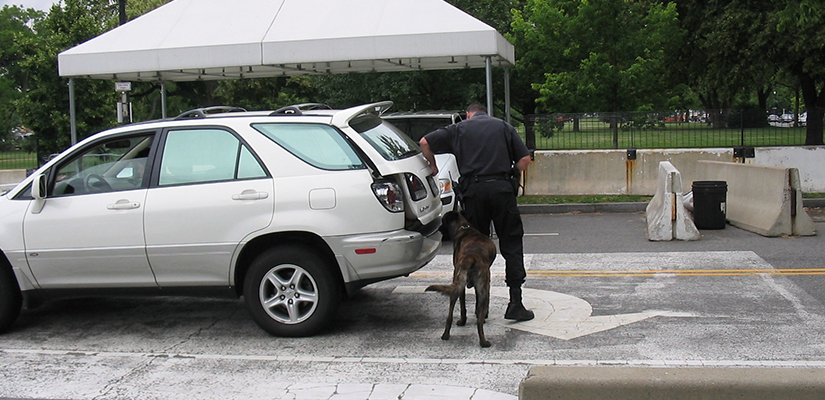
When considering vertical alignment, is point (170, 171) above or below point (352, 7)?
below

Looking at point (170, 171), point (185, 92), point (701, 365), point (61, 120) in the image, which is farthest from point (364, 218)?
point (185, 92)

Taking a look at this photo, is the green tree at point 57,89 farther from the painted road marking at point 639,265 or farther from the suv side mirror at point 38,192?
Answer: the suv side mirror at point 38,192

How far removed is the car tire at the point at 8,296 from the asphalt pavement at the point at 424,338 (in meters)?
0.20

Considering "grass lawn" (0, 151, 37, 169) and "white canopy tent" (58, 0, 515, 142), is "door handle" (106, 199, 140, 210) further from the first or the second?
"grass lawn" (0, 151, 37, 169)

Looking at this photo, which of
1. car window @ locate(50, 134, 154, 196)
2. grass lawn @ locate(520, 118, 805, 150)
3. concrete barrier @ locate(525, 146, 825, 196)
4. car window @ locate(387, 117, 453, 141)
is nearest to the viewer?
car window @ locate(50, 134, 154, 196)

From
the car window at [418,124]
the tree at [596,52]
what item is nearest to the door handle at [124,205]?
the car window at [418,124]

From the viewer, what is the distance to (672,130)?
52.4 ft

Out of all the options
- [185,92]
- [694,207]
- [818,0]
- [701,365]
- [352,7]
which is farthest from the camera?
[185,92]

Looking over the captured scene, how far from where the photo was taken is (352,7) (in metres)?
14.1

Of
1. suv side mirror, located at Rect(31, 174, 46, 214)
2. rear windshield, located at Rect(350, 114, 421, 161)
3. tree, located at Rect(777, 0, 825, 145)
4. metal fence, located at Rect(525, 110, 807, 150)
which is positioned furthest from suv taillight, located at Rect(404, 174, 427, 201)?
tree, located at Rect(777, 0, 825, 145)

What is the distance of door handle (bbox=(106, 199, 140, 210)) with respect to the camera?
6.18 m

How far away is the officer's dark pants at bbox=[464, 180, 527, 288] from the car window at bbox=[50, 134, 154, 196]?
265 centimetres

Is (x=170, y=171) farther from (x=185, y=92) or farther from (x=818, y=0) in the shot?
(x=185, y=92)

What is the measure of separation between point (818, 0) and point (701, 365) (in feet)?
33.3
